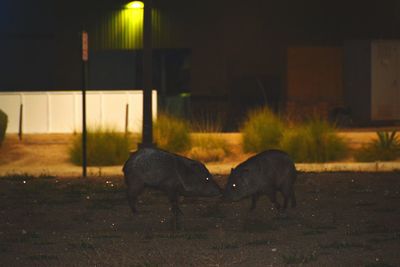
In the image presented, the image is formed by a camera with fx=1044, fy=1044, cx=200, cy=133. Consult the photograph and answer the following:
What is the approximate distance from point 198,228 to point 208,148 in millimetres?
8999

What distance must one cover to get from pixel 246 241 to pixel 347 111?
62.3 feet

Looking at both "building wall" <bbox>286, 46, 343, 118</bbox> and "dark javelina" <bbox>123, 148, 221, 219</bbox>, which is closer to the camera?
"dark javelina" <bbox>123, 148, 221, 219</bbox>

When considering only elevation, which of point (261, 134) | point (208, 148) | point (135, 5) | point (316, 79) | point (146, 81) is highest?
point (135, 5)

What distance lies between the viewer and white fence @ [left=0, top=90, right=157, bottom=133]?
89.2 feet

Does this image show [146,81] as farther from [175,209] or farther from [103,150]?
[175,209]

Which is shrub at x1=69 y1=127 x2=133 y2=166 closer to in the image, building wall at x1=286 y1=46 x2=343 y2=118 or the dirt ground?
the dirt ground

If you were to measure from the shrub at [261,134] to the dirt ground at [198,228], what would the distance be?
14.3 ft

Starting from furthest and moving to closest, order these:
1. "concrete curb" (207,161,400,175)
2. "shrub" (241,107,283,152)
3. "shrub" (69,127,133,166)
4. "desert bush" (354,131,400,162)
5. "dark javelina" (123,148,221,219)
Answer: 1. "shrub" (241,107,283,152)
2. "desert bush" (354,131,400,162)
3. "shrub" (69,127,133,166)
4. "concrete curb" (207,161,400,175)
5. "dark javelina" (123,148,221,219)

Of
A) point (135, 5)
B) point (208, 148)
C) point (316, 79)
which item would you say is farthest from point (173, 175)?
point (135, 5)

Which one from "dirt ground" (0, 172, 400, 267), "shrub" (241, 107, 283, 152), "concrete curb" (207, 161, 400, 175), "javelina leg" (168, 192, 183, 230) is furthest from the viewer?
"shrub" (241, 107, 283, 152)

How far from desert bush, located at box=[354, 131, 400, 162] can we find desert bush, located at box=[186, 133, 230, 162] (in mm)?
2692

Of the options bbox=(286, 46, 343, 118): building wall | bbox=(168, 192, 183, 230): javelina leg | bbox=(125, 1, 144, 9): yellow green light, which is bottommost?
bbox=(168, 192, 183, 230): javelina leg

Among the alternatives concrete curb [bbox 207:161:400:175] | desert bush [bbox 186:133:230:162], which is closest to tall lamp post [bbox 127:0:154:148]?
concrete curb [bbox 207:161:400:175]

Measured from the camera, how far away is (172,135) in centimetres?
2147
